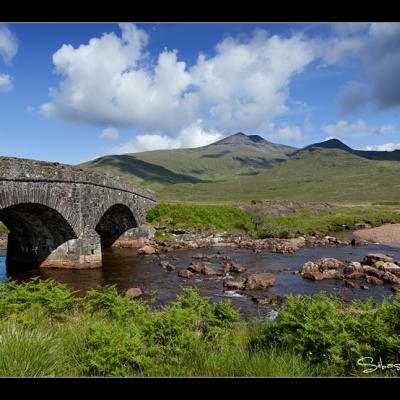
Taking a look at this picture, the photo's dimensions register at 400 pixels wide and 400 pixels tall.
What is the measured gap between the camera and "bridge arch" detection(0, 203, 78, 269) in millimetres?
20000

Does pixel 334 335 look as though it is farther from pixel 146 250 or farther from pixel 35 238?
pixel 146 250

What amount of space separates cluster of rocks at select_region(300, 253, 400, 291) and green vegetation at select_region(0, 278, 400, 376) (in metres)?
12.2

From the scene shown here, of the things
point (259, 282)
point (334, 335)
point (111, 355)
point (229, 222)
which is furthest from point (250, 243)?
point (111, 355)

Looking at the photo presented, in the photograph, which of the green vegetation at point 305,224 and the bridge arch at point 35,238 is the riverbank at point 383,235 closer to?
the green vegetation at point 305,224

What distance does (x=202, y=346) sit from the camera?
244 inches

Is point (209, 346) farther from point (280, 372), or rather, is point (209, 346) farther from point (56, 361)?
point (56, 361)

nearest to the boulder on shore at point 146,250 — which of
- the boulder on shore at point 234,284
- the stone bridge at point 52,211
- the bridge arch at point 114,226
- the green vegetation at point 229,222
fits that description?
the bridge arch at point 114,226

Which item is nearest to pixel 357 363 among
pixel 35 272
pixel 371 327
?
pixel 371 327

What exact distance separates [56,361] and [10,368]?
72cm

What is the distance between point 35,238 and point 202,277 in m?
9.74

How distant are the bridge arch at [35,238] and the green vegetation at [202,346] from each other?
1275 cm

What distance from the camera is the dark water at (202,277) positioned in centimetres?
1638

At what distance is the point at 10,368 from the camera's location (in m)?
4.61

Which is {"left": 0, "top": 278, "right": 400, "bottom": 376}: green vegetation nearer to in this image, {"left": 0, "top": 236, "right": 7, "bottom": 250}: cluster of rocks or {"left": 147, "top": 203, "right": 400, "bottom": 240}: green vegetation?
{"left": 0, "top": 236, "right": 7, "bottom": 250}: cluster of rocks
